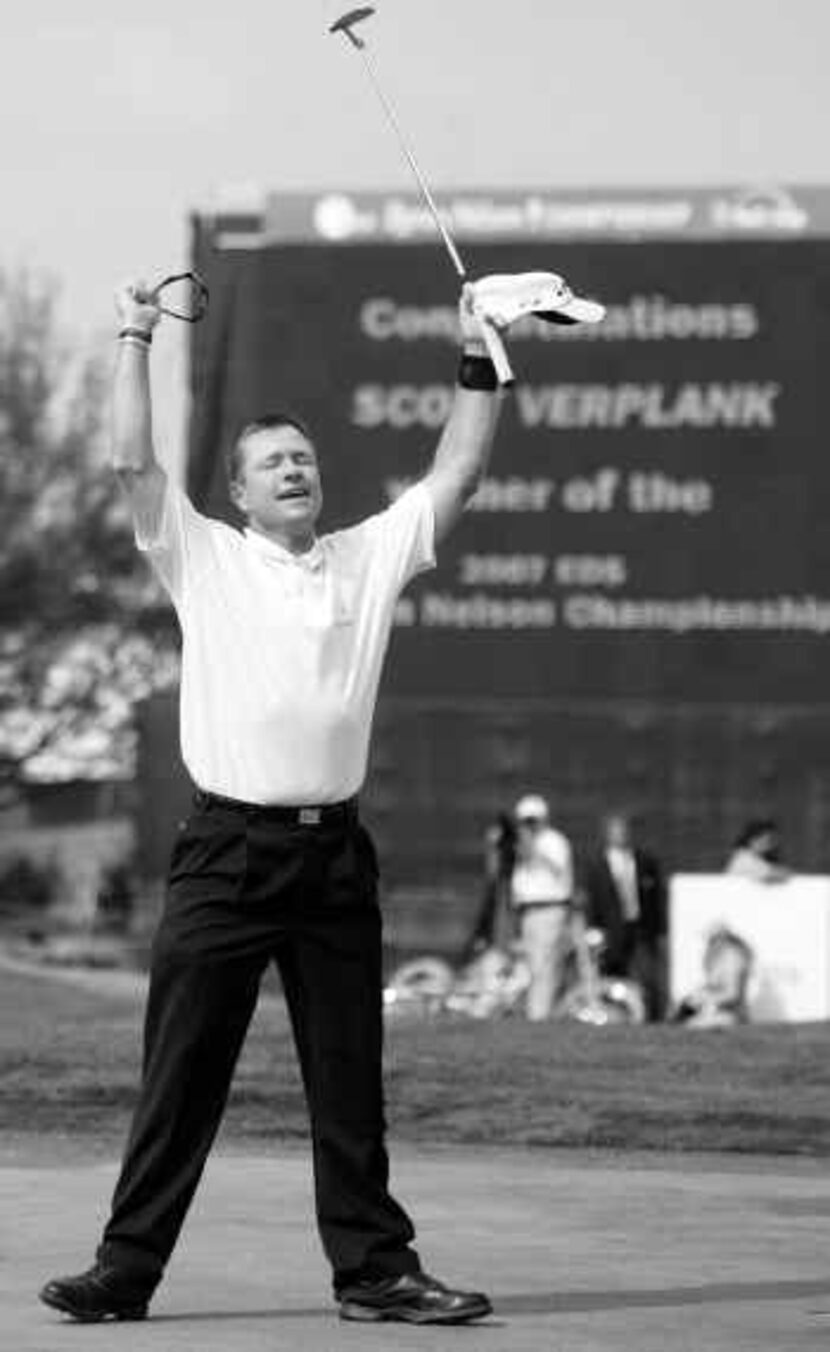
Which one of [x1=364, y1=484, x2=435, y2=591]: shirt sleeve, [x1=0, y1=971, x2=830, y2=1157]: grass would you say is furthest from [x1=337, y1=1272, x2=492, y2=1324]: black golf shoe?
[x1=0, y1=971, x2=830, y2=1157]: grass

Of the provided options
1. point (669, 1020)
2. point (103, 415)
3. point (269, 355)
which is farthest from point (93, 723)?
point (669, 1020)

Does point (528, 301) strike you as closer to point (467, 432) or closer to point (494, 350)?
point (494, 350)

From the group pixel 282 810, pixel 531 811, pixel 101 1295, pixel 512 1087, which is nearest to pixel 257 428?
pixel 282 810

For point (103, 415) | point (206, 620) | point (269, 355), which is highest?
point (103, 415)

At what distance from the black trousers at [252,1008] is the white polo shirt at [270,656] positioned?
0.09 meters

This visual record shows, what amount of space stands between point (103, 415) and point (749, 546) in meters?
27.2

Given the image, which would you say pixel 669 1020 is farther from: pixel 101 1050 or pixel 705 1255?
pixel 705 1255

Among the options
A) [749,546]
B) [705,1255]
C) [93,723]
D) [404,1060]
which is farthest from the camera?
[93,723]

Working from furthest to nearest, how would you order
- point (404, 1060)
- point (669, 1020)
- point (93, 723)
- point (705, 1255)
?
point (93, 723) → point (669, 1020) → point (404, 1060) → point (705, 1255)

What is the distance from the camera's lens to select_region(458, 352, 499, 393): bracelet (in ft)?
27.1

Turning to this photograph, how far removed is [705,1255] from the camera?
8.80 metres

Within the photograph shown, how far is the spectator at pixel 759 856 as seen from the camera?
25203 millimetres

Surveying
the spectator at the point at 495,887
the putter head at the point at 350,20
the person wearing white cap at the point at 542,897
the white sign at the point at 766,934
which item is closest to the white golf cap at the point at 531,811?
the person wearing white cap at the point at 542,897

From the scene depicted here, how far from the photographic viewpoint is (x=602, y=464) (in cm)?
2731
